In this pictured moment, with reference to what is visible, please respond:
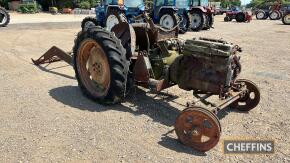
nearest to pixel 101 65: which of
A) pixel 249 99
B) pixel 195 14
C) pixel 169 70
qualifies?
pixel 169 70

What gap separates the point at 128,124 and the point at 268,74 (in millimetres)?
4816

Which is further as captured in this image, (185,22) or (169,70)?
(185,22)

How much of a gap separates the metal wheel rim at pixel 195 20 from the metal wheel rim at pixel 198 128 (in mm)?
15927

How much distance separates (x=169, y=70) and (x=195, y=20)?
1505 cm

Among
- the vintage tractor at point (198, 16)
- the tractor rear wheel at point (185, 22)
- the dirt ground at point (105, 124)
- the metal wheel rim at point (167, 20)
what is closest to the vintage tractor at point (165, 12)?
the metal wheel rim at point (167, 20)

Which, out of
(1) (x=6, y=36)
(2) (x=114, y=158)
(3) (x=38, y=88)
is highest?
(1) (x=6, y=36)

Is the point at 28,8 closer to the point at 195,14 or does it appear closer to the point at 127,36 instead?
the point at 195,14

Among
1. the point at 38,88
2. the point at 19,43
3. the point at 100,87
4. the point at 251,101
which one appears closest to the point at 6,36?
the point at 19,43

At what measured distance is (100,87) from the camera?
6102mm

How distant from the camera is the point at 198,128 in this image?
14.4ft

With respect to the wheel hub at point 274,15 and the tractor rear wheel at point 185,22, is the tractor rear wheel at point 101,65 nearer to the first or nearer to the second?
the tractor rear wheel at point 185,22

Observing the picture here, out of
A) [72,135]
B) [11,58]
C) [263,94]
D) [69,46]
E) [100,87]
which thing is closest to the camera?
[72,135]

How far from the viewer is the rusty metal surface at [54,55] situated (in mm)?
7709

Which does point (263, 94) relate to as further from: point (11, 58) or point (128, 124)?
point (11, 58)
